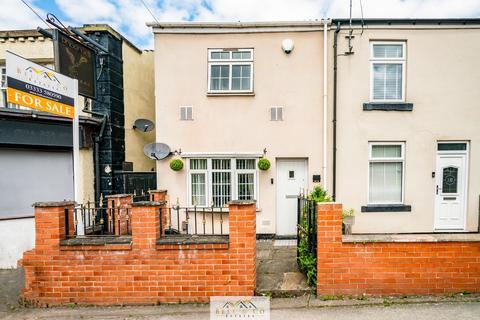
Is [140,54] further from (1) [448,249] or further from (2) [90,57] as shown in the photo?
(1) [448,249]

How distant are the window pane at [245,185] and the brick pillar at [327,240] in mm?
3408

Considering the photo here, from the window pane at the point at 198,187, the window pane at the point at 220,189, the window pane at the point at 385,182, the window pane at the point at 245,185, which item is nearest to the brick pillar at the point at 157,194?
the window pane at the point at 198,187

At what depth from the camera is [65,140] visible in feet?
21.4

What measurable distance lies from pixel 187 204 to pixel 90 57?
4.10m

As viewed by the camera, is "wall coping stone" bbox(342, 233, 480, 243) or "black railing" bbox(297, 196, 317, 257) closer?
"wall coping stone" bbox(342, 233, 480, 243)

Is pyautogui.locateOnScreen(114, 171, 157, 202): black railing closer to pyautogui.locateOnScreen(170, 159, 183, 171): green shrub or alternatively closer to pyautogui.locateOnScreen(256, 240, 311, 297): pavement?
pyautogui.locateOnScreen(170, 159, 183, 171): green shrub

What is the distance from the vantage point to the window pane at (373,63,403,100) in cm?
707

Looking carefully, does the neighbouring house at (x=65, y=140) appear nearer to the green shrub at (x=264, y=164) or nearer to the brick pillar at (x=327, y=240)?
the green shrub at (x=264, y=164)

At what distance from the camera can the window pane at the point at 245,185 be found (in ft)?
23.4

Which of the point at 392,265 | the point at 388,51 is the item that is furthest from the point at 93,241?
the point at 388,51

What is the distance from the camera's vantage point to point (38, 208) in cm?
388

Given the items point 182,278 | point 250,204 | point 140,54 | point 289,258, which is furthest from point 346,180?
point 140,54

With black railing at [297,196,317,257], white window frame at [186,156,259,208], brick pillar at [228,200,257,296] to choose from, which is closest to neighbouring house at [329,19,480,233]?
white window frame at [186,156,259,208]

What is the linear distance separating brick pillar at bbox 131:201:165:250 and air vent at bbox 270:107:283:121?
4.25m
